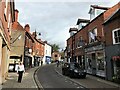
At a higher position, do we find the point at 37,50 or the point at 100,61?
the point at 37,50

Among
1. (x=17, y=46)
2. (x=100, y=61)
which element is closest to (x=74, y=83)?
(x=100, y=61)

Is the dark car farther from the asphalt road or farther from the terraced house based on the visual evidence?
the terraced house

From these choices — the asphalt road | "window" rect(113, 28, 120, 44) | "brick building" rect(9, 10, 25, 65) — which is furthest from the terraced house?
"brick building" rect(9, 10, 25, 65)

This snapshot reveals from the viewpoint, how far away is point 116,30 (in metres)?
16.6

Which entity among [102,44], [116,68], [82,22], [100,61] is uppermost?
[82,22]

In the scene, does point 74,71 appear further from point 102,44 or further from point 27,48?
point 27,48

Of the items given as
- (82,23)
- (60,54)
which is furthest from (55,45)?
(82,23)

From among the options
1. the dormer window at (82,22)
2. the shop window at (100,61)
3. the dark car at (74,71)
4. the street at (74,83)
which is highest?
A: the dormer window at (82,22)

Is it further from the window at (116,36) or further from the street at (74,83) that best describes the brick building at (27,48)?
the window at (116,36)

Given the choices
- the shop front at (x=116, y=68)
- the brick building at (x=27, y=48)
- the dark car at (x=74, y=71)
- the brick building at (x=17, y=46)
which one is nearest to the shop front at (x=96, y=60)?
the dark car at (x=74, y=71)

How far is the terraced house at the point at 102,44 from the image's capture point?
1688 cm

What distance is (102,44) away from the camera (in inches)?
765

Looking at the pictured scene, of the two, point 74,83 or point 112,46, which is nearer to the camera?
point 74,83

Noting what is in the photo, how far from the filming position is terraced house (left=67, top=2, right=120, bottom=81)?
16.9 m
